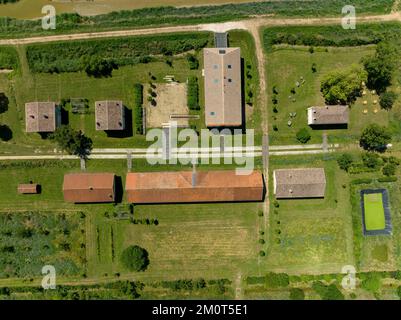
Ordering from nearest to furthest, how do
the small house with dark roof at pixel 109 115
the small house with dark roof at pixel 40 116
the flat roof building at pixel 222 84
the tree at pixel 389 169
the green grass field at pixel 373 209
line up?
the small house with dark roof at pixel 40 116, the small house with dark roof at pixel 109 115, the flat roof building at pixel 222 84, the tree at pixel 389 169, the green grass field at pixel 373 209

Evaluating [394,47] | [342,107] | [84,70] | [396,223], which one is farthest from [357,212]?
[84,70]

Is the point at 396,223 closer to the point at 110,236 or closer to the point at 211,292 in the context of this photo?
the point at 211,292

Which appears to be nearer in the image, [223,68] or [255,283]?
[223,68]

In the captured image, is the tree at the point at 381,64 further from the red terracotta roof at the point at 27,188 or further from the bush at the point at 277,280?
the red terracotta roof at the point at 27,188

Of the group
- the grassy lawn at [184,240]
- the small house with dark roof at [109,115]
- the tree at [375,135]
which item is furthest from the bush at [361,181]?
the small house with dark roof at [109,115]

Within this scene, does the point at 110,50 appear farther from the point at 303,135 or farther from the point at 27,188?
the point at 303,135

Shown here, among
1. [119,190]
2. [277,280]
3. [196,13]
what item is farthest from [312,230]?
[196,13]
